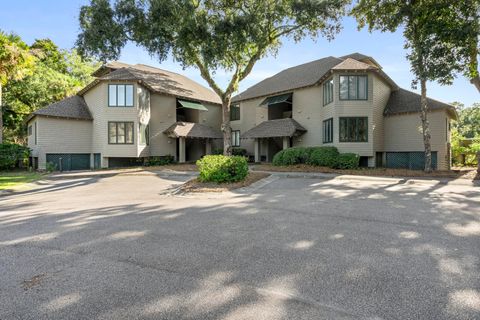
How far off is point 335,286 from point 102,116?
2397 centimetres

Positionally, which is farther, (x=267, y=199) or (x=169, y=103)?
(x=169, y=103)

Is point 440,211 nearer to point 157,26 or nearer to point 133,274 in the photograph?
point 133,274

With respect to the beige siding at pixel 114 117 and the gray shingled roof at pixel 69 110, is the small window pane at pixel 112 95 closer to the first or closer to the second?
the beige siding at pixel 114 117

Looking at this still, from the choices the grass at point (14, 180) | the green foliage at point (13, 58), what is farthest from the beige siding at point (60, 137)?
the grass at point (14, 180)

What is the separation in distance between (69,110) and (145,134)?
6.90 metres

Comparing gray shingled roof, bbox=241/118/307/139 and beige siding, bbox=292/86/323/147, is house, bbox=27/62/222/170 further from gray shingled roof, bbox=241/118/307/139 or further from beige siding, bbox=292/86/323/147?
beige siding, bbox=292/86/323/147

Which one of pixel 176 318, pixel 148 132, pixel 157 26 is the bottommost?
pixel 176 318

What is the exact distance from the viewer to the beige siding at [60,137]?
70.7ft

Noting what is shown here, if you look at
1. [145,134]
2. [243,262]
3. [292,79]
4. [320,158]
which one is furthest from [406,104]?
[145,134]

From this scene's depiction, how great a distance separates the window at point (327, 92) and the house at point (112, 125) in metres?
12.1

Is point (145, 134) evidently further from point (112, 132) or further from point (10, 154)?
point (10, 154)

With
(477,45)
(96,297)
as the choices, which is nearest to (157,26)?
(96,297)

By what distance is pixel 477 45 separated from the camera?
48.3 feet

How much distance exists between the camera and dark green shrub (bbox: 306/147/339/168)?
17.8m
